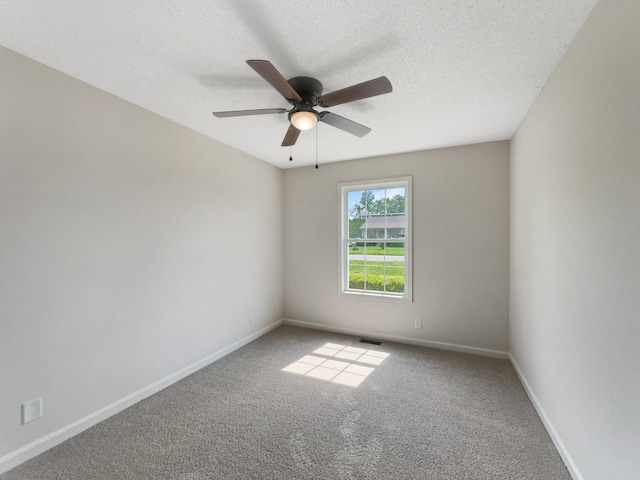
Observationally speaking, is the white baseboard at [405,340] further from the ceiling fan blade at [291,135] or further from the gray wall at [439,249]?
the ceiling fan blade at [291,135]

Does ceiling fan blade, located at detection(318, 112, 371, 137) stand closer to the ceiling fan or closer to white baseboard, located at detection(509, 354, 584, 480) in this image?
the ceiling fan

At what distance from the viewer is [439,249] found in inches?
137

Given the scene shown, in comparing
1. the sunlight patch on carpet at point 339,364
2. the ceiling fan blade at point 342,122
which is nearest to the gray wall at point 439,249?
the sunlight patch on carpet at point 339,364

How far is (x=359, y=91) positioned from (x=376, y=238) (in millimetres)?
2483

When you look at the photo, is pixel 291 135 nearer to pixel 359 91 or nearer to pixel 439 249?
pixel 359 91

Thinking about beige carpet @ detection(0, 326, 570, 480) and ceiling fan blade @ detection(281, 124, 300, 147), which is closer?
beige carpet @ detection(0, 326, 570, 480)

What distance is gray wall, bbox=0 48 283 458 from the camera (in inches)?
67.7

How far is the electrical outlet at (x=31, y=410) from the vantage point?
1.74 meters

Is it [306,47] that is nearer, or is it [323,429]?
[306,47]

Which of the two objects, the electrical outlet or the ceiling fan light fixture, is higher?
the ceiling fan light fixture

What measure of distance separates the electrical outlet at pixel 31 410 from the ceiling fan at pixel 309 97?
2.27 meters

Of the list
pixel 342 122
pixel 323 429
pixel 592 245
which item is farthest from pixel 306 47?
pixel 323 429

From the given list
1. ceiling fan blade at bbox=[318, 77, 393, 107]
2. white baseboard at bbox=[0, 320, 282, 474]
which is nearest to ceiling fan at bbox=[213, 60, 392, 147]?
ceiling fan blade at bbox=[318, 77, 393, 107]

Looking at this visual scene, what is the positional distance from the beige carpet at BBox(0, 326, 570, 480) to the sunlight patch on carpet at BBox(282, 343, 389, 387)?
0.02 metres
